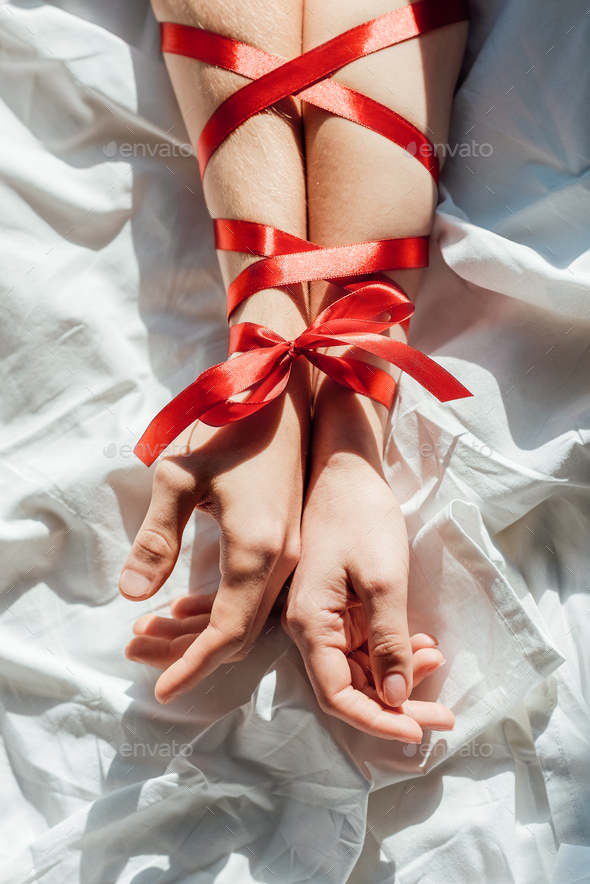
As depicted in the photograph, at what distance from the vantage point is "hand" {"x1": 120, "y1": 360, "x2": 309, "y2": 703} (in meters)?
0.66

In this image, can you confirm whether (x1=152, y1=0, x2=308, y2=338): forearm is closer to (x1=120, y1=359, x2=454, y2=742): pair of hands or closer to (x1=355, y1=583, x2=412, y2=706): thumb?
(x1=120, y1=359, x2=454, y2=742): pair of hands

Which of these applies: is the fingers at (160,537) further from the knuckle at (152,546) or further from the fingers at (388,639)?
the fingers at (388,639)

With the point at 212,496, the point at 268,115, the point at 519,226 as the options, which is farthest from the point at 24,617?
the point at 519,226

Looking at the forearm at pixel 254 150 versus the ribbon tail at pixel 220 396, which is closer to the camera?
the ribbon tail at pixel 220 396

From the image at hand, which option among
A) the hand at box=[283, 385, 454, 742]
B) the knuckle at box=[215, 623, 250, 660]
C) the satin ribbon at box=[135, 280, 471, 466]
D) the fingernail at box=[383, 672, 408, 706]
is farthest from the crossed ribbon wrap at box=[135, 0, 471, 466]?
the fingernail at box=[383, 672, 408, 706]

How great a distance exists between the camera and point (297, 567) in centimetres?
70

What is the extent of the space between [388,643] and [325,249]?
460 mm

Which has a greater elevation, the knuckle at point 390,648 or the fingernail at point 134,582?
the fingernail at point 134,582

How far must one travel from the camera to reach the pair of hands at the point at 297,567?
0.64 m

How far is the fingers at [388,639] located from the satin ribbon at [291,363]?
222mm

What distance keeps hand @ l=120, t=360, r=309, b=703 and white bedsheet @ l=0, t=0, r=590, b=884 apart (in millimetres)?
81

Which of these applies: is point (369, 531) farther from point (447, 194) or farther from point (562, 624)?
point (447, 194)

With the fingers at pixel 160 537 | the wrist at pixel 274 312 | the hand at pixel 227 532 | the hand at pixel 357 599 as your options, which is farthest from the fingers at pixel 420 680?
the wrist at pixel 274 312

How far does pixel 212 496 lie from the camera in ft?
2.24
